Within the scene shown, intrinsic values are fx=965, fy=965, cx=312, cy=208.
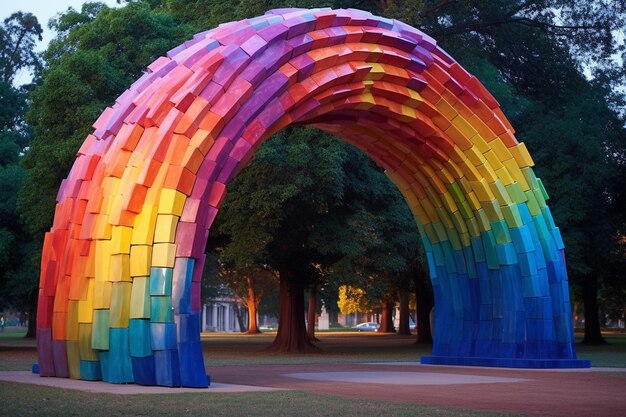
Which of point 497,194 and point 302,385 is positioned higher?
point 497,194

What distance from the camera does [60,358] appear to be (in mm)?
15633

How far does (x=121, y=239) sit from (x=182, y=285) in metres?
1.21

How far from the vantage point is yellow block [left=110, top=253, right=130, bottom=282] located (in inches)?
582

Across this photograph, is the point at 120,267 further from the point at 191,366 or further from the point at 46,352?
the point at 46,352

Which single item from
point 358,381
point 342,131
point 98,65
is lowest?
point 358,381

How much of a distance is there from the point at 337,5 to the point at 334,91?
48.6 ft

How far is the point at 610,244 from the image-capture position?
37.4 meters

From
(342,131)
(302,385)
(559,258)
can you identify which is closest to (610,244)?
(559,258)

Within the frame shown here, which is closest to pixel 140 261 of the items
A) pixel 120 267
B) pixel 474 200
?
pixel 120 267

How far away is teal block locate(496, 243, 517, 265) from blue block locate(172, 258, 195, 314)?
27.4 ft

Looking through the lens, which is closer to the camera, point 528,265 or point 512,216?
point 528,265

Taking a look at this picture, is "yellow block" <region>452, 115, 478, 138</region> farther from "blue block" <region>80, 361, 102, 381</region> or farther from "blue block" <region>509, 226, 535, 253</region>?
"blue block" <region>80, 361, 102, 381</region>

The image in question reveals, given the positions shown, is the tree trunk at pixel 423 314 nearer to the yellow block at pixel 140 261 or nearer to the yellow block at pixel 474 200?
the yellow block at pixel 474 200

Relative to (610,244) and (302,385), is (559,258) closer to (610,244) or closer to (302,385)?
(302,385)
